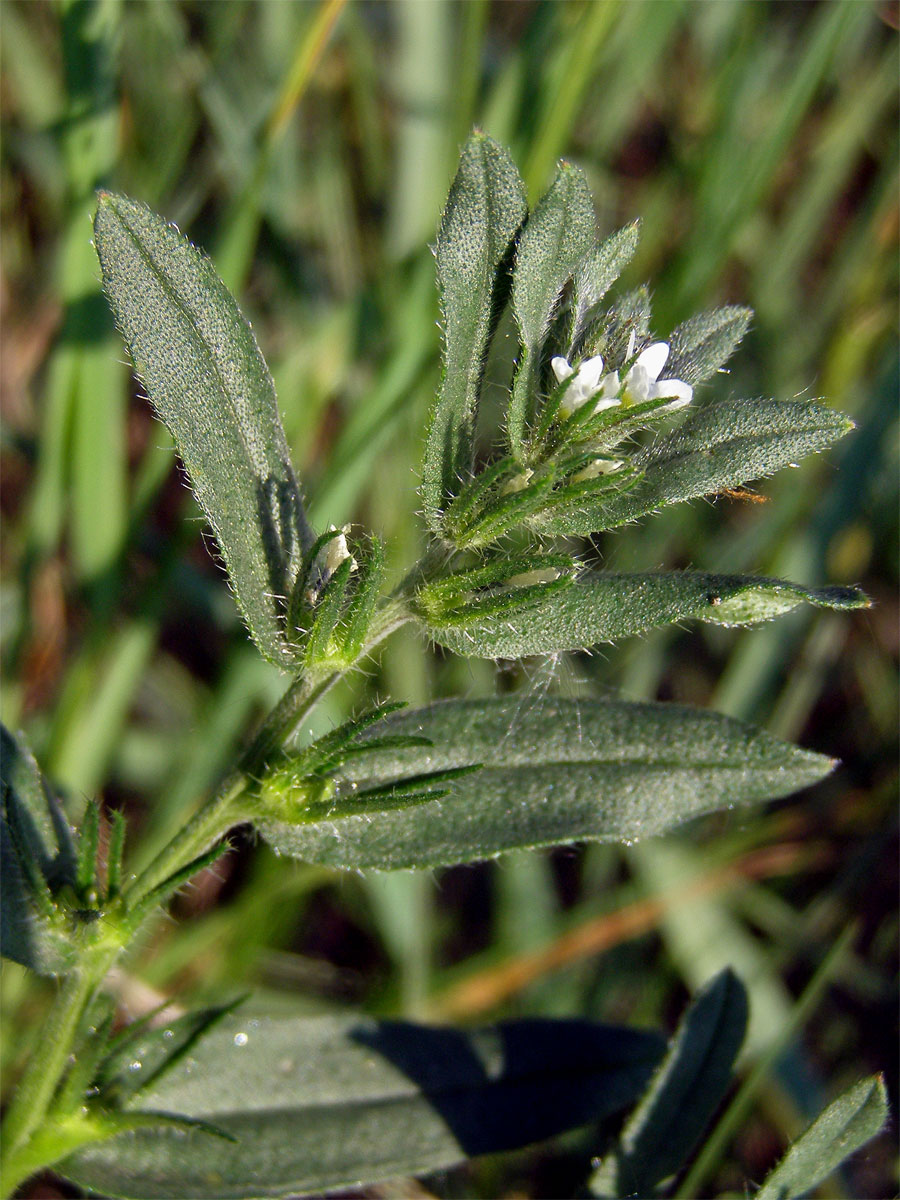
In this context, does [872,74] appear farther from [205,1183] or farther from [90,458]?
[205,1183]

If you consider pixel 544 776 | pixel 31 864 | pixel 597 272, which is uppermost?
pixel 597 272

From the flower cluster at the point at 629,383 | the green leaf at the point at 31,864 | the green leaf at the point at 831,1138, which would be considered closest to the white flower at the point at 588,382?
the flower cluster at the point at 629,383

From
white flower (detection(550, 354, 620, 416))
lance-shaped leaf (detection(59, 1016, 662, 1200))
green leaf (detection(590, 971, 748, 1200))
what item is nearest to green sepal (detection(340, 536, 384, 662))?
white flower (detection(550, 354, 620, 416))

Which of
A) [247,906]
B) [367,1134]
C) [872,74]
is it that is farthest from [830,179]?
[367,1134]

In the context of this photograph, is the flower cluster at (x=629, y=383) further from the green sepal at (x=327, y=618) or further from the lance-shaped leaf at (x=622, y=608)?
the green sepal at (x=327, y=618)

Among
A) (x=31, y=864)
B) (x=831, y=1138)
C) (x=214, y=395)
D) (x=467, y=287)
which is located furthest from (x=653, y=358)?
(x=831, y=1138)

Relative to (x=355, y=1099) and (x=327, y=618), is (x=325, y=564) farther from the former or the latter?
(x=355, y=1099)

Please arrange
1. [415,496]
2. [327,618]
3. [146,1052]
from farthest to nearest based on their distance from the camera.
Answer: [415,496] < [146,1052] < [327,618]
